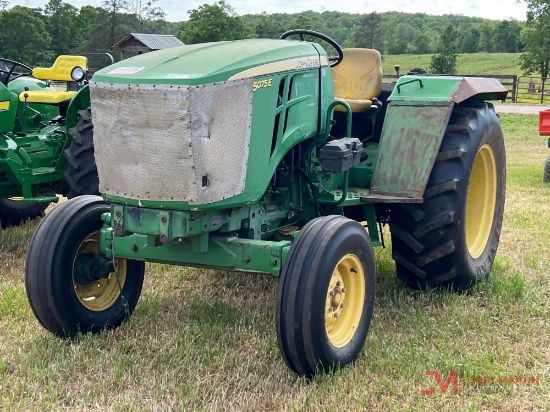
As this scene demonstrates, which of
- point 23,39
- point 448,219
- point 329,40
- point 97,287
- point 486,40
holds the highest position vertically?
point 486,40

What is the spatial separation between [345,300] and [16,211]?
4.30m

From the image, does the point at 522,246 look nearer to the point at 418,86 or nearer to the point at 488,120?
the point at 488,120

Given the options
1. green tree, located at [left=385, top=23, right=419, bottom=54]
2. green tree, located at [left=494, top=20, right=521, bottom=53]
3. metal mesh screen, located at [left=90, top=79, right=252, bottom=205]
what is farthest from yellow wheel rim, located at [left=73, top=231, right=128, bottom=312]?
green tree, located at [left=494, top=20, right=521, bottom=53]

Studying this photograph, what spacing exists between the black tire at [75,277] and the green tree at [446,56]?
42.2 meters

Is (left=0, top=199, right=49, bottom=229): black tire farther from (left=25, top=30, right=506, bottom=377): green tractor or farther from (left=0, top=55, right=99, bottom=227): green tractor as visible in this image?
(left=25, top=30, right=506, bottom=377): green tractor

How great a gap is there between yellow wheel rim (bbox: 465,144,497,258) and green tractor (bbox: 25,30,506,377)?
0.03m

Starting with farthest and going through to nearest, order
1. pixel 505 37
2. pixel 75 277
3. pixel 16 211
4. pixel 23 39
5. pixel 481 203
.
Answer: pixel 505 37 < pixel 23 39 < pixel 16 211 < pixel 481 203 < pixel 75 277

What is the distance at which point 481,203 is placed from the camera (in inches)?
197

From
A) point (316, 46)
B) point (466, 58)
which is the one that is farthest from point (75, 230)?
point (466, 58)

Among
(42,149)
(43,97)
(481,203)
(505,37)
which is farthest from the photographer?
(505,37)

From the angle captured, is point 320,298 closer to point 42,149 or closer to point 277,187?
point 277,187

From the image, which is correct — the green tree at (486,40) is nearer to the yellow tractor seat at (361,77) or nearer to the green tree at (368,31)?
the green tree at (368,31)

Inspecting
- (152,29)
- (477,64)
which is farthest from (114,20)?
(477,64)

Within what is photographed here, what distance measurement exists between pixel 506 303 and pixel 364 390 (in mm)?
1605
